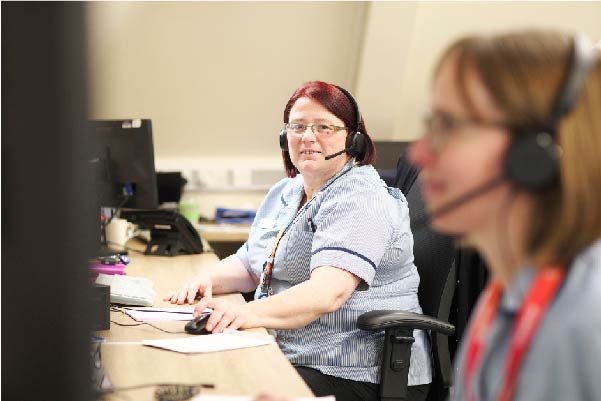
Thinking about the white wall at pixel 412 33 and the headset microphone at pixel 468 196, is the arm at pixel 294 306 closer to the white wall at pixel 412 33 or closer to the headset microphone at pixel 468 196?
the headset microphone at pixel 468 196

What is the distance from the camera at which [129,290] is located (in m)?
2.23

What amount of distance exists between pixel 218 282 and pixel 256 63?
2.02m

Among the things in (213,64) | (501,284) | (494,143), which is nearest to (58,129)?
(494,143)

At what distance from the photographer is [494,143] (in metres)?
Result: 0.89

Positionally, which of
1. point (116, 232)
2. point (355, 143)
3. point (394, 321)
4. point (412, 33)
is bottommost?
point (116, 232)

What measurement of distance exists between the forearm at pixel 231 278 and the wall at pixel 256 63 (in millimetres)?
1756

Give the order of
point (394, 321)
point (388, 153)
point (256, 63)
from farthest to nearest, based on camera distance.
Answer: point (256, 63), point (388, 153), point (394, 321)

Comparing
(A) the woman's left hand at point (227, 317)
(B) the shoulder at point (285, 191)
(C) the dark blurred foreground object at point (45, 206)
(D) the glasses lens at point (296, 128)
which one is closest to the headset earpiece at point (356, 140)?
(D) the glasses lens at point (296, 128)

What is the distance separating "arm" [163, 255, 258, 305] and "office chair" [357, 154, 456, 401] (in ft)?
1.66

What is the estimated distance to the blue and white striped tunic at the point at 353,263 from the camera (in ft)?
6.75

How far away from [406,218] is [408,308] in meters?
0.24

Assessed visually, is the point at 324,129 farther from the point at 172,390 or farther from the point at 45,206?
the point at 45,206

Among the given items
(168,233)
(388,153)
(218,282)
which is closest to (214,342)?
(218,282)

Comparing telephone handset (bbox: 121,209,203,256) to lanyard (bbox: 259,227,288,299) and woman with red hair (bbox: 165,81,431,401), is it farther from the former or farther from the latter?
lanyard (bbox: 259,227,288,299)
